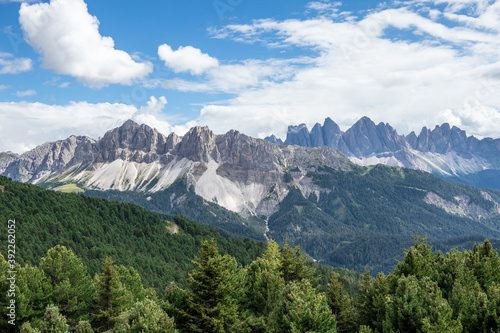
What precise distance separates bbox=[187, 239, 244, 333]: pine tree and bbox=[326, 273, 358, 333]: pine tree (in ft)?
69.2

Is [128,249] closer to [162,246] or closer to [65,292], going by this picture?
[162,246]

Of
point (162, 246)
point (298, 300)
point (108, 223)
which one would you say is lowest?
point (162, 246)

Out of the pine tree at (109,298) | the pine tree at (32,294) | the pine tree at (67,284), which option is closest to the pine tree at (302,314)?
the pine tree at (109,298)

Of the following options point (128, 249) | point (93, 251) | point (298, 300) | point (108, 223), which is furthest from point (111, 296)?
point (108, 223)

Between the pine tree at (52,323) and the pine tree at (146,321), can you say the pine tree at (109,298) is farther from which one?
the pine tree at (146,321)

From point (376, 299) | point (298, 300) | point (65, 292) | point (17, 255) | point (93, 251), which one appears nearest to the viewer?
point (298, 300)

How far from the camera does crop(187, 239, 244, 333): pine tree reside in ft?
148

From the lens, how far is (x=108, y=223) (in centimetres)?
19675

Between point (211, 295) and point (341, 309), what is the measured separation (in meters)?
25.9

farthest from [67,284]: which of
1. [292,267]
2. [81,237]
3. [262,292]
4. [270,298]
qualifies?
[81,237]

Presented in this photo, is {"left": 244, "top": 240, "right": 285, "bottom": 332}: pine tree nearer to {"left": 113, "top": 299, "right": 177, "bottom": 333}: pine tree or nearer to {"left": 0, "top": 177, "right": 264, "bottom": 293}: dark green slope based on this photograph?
{"left": 113, "top": 299, "right": 177, "bottom": 333}: pine tree

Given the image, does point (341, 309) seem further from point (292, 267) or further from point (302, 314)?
point (302, 314)

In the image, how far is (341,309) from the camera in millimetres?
60719

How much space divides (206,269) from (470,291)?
29207 mm
